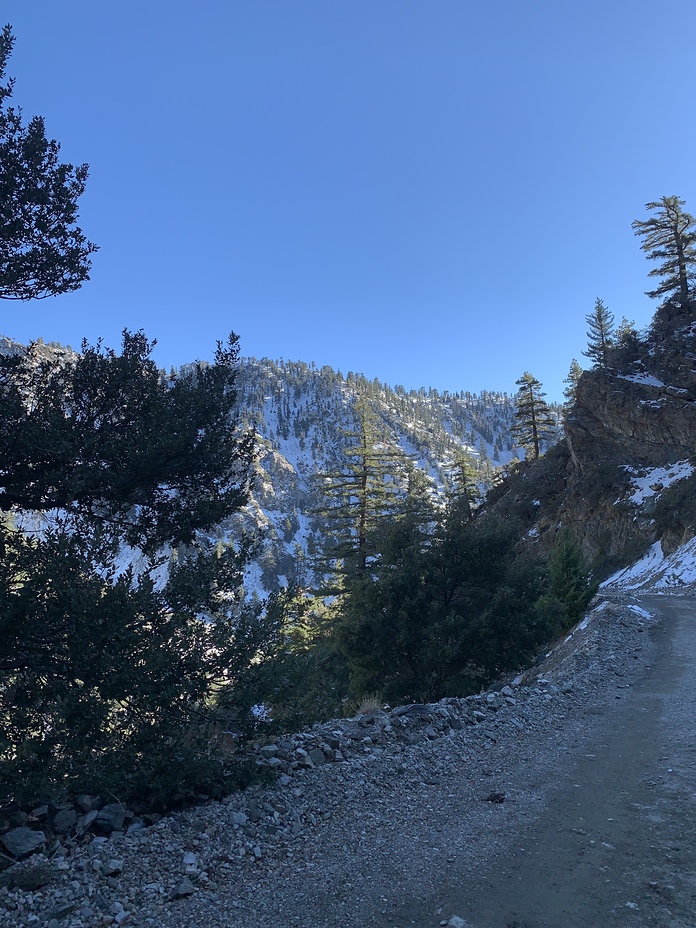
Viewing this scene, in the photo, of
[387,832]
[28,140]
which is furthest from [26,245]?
[387,832]

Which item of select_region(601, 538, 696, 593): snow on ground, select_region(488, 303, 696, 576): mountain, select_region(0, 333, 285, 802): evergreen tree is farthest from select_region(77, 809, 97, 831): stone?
select_region(488, 303, 696, 576): mountain

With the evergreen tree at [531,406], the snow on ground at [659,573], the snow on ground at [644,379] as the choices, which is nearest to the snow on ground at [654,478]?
the snow on ground at [659,573]

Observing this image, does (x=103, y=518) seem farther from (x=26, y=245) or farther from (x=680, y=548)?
(x=680, y=548)

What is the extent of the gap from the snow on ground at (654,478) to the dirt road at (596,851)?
3241 cm

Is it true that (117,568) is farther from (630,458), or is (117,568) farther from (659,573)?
(630,458)

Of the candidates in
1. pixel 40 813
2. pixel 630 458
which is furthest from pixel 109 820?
pixel 630 458

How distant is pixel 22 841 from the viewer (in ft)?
13.1

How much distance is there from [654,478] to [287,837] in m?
39.2

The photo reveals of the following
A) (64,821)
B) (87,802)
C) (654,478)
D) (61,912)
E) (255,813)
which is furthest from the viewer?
(654,478)

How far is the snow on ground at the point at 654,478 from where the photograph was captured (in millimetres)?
34406

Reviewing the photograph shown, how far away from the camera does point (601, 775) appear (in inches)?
227

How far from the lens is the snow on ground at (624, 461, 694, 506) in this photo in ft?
113

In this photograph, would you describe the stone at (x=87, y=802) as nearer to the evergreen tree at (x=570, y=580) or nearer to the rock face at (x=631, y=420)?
the evergreen tree at (x=570, y=580)

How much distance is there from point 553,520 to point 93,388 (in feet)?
137
